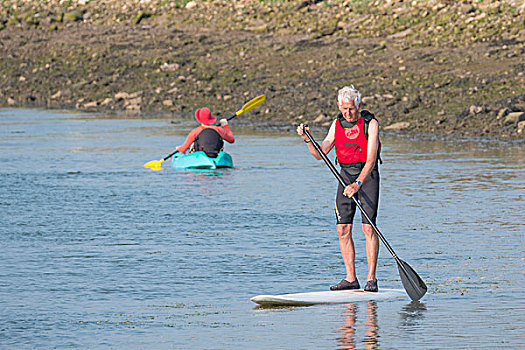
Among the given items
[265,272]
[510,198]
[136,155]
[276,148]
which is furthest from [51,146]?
[265,272]

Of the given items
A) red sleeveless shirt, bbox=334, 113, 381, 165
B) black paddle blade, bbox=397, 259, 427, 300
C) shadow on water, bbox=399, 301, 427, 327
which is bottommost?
shadow on water, bbox=399, 301, 427, 327

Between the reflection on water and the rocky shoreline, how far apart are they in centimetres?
1652

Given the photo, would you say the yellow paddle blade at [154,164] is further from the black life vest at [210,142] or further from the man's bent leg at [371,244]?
the man's bent leg at [371,244]

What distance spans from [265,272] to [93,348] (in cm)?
312

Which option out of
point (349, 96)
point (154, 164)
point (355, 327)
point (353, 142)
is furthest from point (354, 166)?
point (154, 164)

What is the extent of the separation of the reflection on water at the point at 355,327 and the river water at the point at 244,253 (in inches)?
0.9

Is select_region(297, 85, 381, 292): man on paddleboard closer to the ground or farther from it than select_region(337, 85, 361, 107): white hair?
closer to the ground

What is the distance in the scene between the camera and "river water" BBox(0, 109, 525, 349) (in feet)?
28.0

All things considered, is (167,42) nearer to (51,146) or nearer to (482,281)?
(51,146)

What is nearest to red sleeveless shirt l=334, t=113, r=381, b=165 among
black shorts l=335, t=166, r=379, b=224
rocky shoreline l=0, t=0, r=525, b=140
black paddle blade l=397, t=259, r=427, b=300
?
black shorts l=335, t=166, r=379, b=224

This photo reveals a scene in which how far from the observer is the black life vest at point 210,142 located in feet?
68.4

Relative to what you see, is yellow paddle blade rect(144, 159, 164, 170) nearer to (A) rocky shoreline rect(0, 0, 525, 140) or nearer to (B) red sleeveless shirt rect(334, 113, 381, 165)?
(A) rocky shoreline rect(0, 0, 525, 140)

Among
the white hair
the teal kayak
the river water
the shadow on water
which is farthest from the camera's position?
the teal kayak

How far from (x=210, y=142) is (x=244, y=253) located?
906cm
